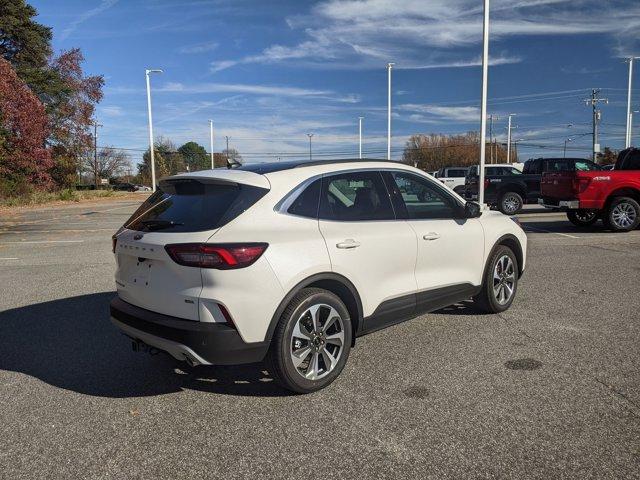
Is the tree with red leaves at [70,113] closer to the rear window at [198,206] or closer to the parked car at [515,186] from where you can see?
the parked car at [515,186]

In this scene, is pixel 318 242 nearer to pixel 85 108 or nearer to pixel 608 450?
pixel 608 450

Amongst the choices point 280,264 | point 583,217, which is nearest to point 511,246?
point 280,264

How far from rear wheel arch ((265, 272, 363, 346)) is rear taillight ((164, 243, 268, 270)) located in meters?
0.38

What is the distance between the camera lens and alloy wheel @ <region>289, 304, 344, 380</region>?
368cm

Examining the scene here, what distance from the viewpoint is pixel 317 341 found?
3799mm

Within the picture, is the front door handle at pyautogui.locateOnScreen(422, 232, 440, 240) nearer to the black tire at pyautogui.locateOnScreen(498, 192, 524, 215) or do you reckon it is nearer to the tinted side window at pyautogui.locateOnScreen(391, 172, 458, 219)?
the tinted side window at pyautogui.locateOnScreen(391, 172, 458, 219)

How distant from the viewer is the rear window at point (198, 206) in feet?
11.6

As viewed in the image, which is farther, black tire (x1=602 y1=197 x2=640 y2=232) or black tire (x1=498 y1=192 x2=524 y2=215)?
black tire (x1=498 y1=192 x2=524 y2=215)

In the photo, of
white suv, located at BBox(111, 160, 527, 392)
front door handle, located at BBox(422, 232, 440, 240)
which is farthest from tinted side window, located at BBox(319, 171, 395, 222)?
front door handle, located at BBox(422, 232, 440, 240)

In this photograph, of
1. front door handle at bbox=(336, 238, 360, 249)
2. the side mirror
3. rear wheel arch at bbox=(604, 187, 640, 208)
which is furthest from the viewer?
rear wheel arch at bbox=(604, 187, 640, 208)

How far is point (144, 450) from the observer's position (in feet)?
10.1

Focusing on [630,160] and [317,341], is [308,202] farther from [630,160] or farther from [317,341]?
[630,160]

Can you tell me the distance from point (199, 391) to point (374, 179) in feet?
7.24

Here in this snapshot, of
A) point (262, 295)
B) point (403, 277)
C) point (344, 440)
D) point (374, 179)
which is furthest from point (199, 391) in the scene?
point (374, 179)
